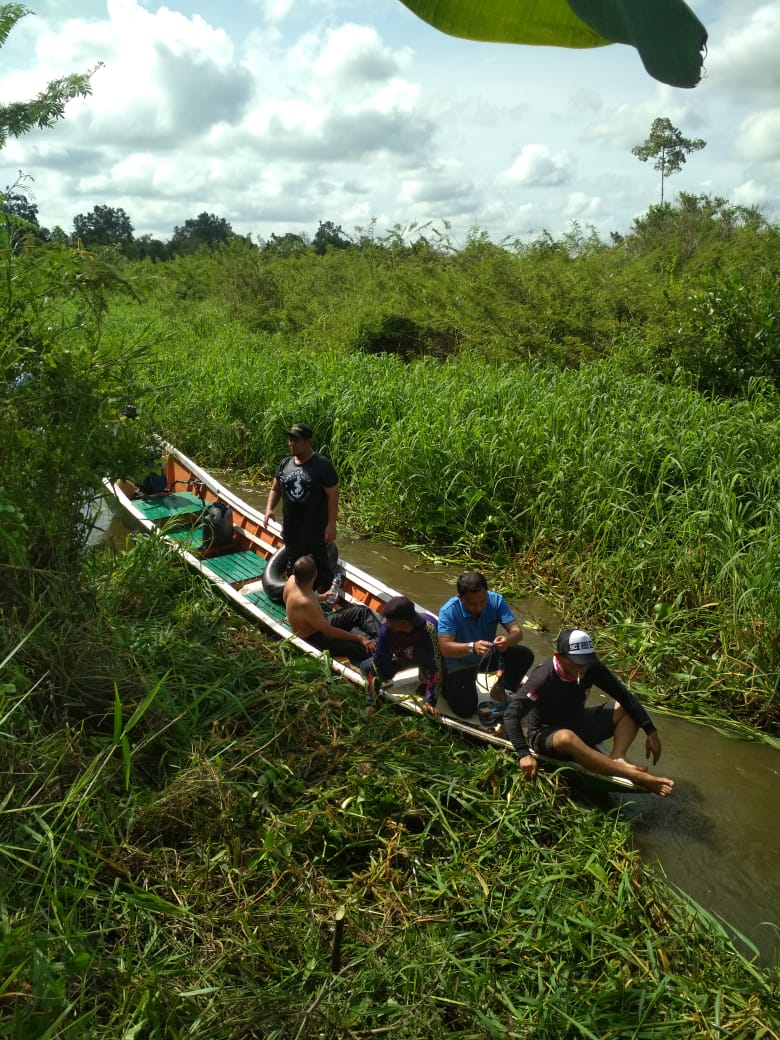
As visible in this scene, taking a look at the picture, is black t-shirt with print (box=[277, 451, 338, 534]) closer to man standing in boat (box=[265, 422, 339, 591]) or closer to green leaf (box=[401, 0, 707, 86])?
man standing in boat (box=[265, 422, 339, 591])

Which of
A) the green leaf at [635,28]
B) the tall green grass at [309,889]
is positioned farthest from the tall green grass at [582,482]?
the green leaf at [635,28]

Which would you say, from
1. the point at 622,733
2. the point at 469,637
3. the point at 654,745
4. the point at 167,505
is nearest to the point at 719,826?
the point at 654,745

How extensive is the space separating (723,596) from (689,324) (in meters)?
4.96

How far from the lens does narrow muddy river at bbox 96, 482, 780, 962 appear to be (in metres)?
4.27

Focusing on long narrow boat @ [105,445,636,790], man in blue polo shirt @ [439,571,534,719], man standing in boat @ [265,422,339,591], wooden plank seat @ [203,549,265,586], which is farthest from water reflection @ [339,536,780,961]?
wooden plank seat @ [203,549,265,586]

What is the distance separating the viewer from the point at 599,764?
4.56m

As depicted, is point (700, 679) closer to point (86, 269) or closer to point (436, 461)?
point (436, 461)

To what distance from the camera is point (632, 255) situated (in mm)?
17953

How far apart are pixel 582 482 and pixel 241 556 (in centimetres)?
332

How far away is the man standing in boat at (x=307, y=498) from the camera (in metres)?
6.36

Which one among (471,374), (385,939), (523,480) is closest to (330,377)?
(471,374)

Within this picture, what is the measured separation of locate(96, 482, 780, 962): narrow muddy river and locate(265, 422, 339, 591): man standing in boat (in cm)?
283

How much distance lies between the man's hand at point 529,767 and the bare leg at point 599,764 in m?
Result: 0.16

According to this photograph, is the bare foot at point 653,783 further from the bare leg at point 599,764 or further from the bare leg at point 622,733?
the bare leg at point 622,733
